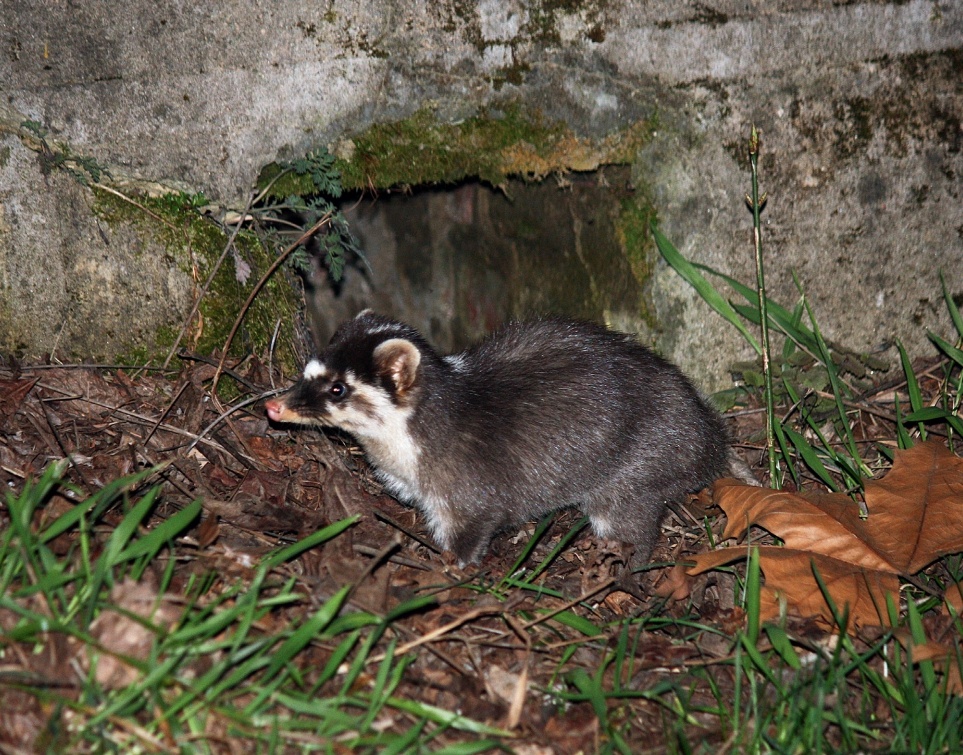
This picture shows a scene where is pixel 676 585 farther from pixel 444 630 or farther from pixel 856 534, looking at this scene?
pixel 444 630

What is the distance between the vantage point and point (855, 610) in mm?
4145

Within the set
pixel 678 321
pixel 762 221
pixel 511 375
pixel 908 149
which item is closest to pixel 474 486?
pixel 511 375

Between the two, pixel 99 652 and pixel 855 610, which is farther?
pixel 855 610

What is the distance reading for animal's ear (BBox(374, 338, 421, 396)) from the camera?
4.55 m

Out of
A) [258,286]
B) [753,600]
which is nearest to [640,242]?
Answer: [258,286]

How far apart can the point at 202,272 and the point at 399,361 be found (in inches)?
52.4

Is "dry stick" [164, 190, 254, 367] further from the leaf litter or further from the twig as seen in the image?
the twig

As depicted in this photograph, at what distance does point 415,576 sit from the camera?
4277 mm

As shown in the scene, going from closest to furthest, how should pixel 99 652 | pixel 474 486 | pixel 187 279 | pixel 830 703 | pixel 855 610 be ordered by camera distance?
pixel 99 652, pixel 830 703, pixel 855 610, pixel 474 486, pixel 187 279

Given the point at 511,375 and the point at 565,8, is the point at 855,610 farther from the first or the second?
the point at 565,8

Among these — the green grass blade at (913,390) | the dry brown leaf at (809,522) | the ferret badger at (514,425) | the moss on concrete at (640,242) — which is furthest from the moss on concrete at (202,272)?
the green grass blade at (913,390)

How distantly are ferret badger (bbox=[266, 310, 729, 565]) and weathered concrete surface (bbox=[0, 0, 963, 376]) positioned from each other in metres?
0.94

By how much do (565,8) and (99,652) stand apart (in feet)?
13.0

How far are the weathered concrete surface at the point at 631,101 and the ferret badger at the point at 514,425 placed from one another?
3.08 feet
